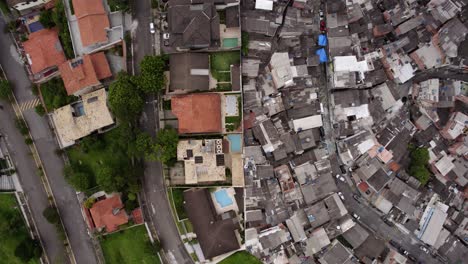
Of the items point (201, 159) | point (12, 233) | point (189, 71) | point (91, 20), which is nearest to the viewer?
point (91, 20)

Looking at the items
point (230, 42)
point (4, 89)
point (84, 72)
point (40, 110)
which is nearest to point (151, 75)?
Result: point (84, 72)

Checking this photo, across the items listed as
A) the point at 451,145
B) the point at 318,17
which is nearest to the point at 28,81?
the point at 318,17

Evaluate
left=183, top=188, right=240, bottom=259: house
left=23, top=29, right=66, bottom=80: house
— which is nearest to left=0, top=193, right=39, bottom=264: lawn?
left=23, top=29, right=66, bottom=80: house

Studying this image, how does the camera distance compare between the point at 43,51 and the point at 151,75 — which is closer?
the point at 151,75

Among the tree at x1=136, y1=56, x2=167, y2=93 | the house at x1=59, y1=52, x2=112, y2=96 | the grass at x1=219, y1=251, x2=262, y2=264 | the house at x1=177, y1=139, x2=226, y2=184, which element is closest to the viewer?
the tree at x1=136, y1=56, x2=167, y2=93

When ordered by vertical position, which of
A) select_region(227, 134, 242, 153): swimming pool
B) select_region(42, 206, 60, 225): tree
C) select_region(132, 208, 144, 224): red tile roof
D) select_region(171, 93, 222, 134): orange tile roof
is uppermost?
select_region(171, 93, 222, 134): orange tile roof

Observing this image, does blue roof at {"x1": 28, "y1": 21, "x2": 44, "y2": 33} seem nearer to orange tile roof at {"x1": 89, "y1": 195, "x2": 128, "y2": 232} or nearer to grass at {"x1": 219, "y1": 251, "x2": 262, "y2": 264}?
orange tile roof at {"x1": 89, "y1": 195, "x2": 128, "y2": 232}

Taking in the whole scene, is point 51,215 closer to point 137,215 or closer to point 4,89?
point 137,215
